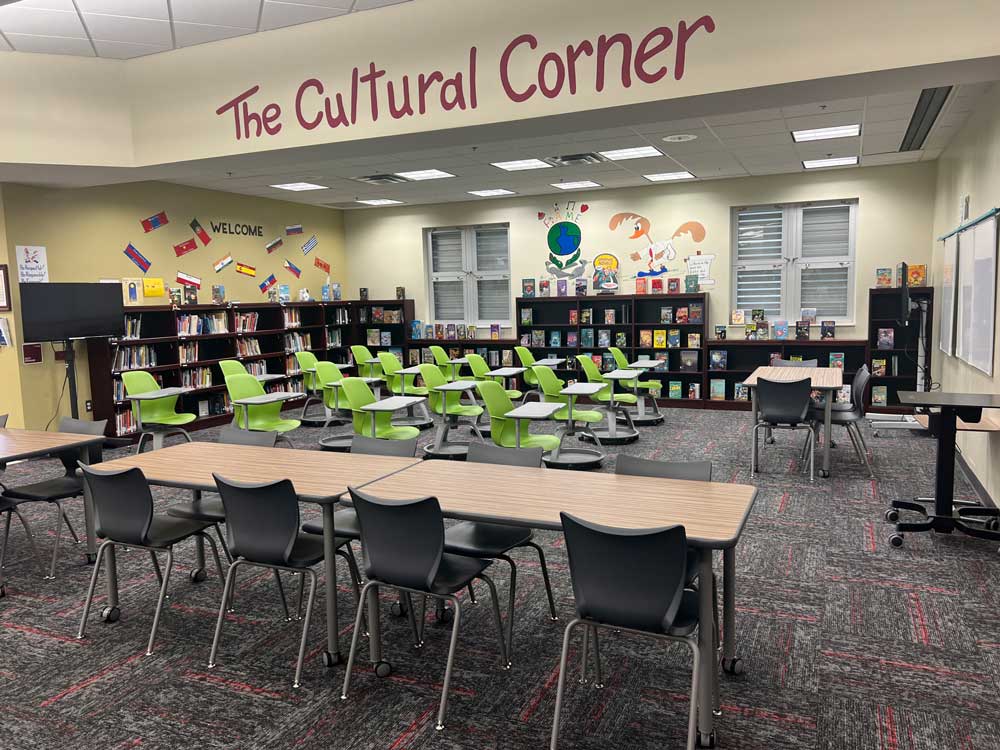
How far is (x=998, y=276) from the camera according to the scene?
5.21 metres

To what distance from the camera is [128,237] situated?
9008 millimetres

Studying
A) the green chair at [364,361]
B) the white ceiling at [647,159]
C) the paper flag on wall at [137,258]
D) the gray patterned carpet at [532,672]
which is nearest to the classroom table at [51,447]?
the gray patterned carpet at [532,672]

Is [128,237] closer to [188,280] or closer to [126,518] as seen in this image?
[188,280]

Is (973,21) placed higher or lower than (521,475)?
higher

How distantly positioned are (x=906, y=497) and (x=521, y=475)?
3853 mm

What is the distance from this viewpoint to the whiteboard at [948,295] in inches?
285

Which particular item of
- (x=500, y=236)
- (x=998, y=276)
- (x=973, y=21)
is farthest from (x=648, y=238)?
(x=973, y=21)

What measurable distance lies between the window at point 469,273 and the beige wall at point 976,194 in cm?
646

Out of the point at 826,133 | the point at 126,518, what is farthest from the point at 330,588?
the point at 826,133

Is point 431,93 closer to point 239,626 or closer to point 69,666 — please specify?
point 239,626

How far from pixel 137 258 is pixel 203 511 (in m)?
6.33

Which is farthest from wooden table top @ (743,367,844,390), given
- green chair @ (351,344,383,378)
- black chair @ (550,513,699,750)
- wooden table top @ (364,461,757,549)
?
green chair @ (351,344,383,378)

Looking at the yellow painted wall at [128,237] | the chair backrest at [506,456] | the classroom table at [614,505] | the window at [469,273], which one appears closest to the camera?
the classroom table at [614,505]

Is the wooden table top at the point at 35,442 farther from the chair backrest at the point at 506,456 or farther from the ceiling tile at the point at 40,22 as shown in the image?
the ceiling tile at the point at 40,22
